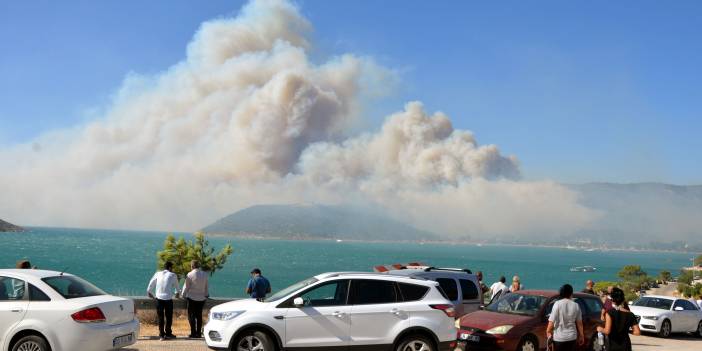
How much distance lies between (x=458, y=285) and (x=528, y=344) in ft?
6.23

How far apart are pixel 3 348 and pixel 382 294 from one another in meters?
5.36

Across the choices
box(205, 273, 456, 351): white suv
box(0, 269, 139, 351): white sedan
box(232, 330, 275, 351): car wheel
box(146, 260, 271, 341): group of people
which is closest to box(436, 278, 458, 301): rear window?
box(205, 273, 456, 351): white suv

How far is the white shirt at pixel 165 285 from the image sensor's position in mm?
12664

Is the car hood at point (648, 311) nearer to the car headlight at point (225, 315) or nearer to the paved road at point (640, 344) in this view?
the paved road at point (640, 344)

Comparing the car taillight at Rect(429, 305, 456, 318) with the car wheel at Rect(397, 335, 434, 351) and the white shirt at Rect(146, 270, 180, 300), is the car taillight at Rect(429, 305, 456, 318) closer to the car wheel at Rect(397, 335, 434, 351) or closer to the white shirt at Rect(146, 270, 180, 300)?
the car wheel at Rect(397, 335, 434, 351)

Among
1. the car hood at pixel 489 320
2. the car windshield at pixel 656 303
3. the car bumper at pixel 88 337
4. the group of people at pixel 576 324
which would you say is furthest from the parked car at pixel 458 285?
the car windshield at pixel 656 303

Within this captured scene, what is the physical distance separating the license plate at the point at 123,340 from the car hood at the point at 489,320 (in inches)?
239

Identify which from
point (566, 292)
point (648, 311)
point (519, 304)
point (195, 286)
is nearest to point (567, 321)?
point (566, 292)

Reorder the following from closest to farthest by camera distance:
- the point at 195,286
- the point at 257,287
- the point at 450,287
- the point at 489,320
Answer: the point at 489,320
the point at 195,286
the point at 450,287
the point at 257,287

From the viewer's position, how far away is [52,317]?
880 centimetres

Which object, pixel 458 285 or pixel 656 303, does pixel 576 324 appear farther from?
pixel 656 303

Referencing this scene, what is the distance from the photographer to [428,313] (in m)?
9.77

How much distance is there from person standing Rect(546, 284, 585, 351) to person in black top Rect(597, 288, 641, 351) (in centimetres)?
53

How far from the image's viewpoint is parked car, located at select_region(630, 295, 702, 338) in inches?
712
